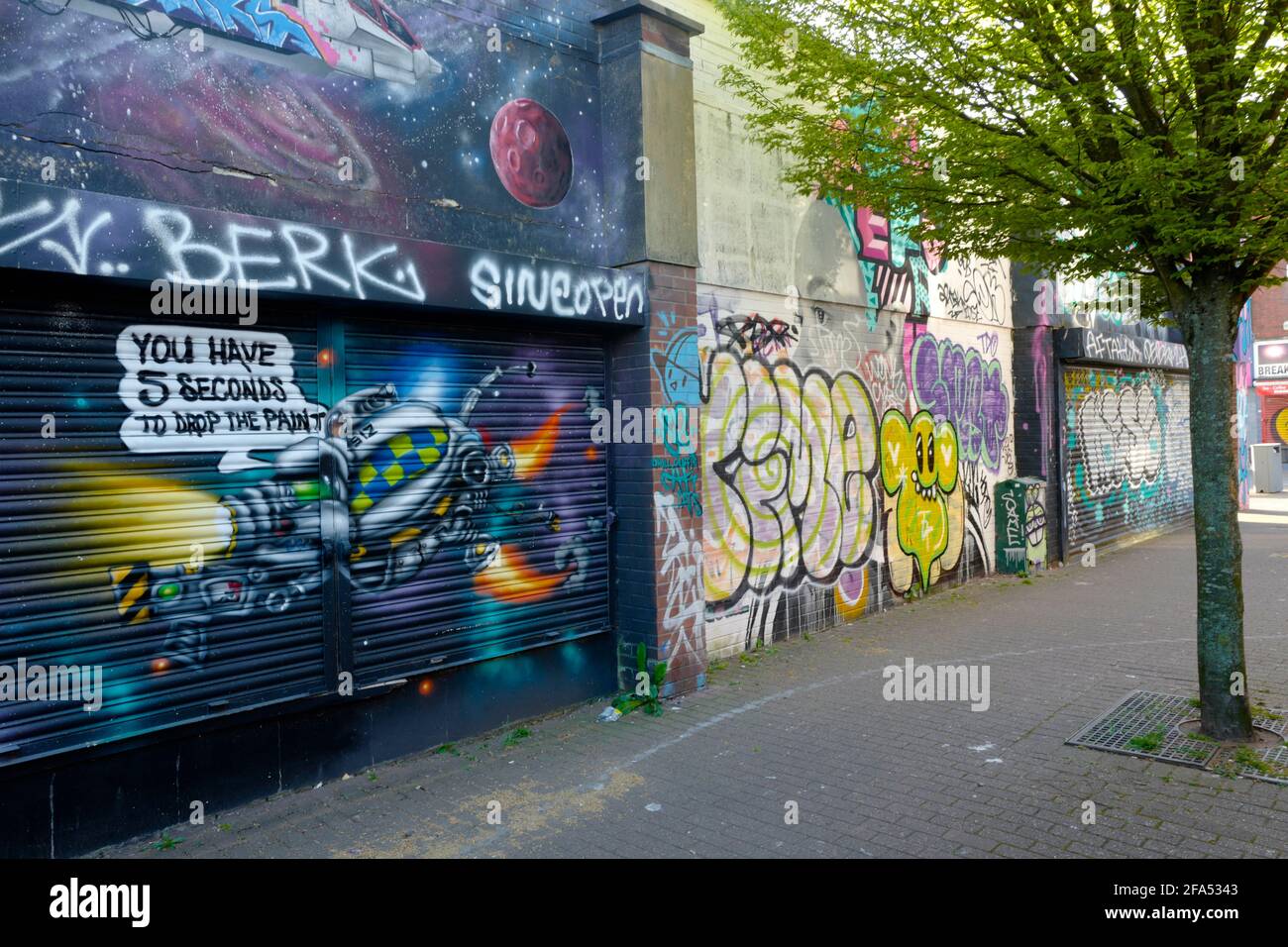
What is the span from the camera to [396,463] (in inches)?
232

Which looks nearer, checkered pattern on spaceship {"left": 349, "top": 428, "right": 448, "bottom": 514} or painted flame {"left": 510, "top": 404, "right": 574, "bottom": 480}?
checkered pattern on spaceship {"left": 349, "top": 428, "right": 448, "bottom": 514}

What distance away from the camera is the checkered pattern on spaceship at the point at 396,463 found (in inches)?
225

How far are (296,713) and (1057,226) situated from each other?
18.3ft

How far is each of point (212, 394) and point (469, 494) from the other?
5.95ft

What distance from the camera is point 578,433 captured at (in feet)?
23.2

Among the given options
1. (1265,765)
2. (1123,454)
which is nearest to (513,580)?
(1265,765)

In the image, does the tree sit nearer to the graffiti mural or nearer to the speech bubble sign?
the graffiti mural

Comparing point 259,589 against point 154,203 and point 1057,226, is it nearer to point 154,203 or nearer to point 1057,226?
point 154,203

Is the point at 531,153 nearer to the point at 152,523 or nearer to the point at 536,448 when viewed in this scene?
the point at 536,448

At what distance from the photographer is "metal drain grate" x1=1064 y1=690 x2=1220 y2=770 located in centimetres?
560

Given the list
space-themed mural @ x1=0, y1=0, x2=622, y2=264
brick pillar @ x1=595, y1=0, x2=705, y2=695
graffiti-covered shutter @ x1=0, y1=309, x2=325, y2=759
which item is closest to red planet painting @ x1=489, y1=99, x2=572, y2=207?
space-themed mural @ x1=0, y1=0, x2=622, y2=264

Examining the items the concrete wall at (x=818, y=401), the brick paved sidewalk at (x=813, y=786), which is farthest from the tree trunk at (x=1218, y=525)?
the concrete wall at (x=818, y=401)

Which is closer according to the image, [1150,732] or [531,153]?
[1150,732]
